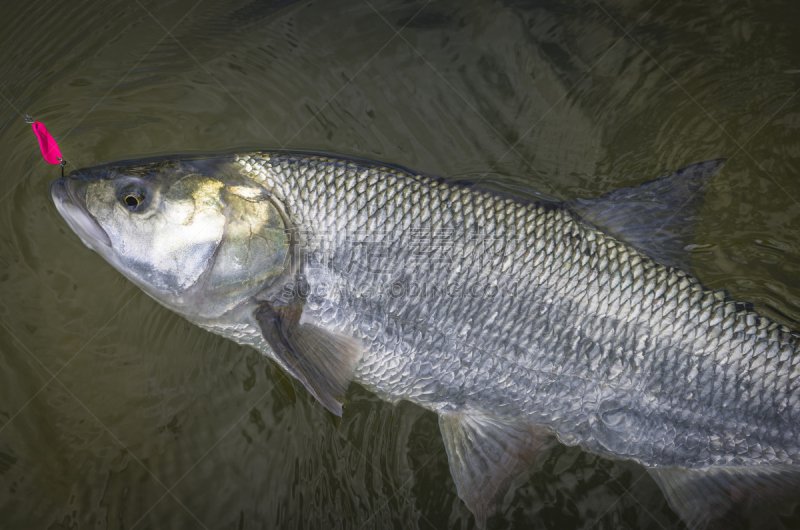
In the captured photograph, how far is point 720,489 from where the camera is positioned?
170 cm

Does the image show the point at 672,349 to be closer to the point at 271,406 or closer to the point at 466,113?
the point at 466,113

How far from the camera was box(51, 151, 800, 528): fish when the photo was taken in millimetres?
1550

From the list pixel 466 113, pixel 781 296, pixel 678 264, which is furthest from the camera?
pixel 466 113

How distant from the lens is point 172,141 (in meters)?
2.20

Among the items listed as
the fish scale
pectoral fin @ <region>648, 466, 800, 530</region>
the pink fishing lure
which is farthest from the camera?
the pink fishing lure

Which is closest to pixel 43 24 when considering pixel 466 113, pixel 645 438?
pixel 466 113

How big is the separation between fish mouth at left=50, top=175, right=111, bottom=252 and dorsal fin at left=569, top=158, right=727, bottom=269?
1666 millimetres

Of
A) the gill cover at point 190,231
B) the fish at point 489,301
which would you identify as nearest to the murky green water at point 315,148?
the fish at point 489,301

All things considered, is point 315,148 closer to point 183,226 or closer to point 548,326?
point 183,226

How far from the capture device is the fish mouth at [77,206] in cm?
161

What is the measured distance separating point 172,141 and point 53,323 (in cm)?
99

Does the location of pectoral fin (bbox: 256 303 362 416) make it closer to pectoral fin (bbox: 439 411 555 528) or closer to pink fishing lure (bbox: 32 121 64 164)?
pectoral fin (bbox: 439 411 555 528)

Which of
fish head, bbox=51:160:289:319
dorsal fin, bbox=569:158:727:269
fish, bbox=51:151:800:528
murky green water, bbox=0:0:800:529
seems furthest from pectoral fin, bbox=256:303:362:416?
dorsal fin, bbox=569:158:727:269

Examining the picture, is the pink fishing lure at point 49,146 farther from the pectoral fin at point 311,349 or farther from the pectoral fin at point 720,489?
the pectoral fin at point 720,489
